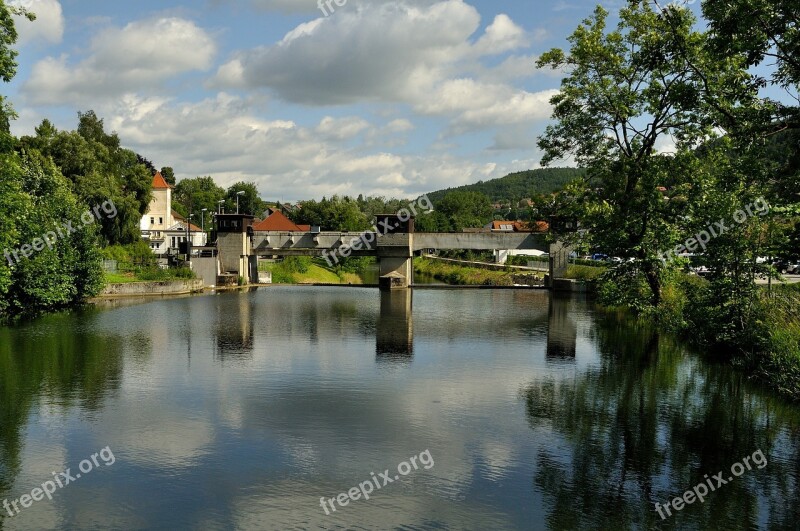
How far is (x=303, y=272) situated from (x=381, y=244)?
743 inches

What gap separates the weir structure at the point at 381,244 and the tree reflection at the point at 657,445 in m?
33.6

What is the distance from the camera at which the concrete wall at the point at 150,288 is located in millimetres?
45375

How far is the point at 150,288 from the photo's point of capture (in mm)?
47719

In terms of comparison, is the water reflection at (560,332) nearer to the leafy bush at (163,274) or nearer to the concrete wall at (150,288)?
the concrete wall at (150,288)

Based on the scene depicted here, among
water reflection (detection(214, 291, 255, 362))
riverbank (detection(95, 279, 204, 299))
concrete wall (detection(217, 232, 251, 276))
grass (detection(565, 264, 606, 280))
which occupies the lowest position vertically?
water reflection (detection(214, 291, 255, 362))

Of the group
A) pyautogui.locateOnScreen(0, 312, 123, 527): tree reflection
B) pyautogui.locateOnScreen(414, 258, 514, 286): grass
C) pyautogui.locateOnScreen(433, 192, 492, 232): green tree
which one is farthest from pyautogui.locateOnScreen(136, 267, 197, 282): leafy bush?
pyautogui.locateOnScreen(433, 192, 492, 232): green tree

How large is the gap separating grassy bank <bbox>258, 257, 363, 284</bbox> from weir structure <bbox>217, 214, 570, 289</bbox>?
7927 mm

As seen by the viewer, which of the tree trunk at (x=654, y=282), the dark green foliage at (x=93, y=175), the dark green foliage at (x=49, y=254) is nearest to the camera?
the tree trunk at (x=654, y=282)

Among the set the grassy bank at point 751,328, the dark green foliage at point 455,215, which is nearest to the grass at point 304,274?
the grassy bank at point 751,328

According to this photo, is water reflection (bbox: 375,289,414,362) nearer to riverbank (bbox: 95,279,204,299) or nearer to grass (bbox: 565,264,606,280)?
riverbank (bbox: 95,279,204,299)

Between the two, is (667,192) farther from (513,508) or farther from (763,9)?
(513,508)

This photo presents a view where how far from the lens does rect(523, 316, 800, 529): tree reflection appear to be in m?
11.2

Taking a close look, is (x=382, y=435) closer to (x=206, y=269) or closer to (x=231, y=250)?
(x=206, y=269)

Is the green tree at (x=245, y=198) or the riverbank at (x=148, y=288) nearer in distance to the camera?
the riverbank at (x=148, y=288)
